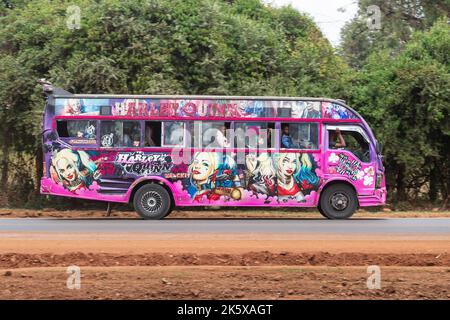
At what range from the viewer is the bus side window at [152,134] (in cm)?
1964

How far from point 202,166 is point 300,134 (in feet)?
8.33

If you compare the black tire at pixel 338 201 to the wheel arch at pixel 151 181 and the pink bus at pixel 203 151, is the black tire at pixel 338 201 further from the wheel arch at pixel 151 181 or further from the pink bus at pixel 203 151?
the wheel arch at pixel 151 181

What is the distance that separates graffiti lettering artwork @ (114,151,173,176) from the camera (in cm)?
1953

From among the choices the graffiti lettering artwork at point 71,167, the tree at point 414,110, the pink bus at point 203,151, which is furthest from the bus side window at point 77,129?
the tree at point 414,110

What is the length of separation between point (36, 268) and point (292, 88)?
1540 cm

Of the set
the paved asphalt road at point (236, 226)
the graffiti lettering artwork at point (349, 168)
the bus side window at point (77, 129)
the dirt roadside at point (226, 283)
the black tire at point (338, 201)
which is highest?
the bus side window at point (77, 129)

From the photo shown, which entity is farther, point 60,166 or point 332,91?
point 332,91

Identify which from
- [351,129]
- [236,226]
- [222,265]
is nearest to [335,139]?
[351,129]

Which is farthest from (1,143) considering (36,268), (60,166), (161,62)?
(36,268)

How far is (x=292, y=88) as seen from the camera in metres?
25.8

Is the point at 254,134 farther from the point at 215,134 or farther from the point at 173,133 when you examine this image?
the point at 173,133

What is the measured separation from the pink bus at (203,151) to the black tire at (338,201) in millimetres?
25

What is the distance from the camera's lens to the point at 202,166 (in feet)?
64.6
